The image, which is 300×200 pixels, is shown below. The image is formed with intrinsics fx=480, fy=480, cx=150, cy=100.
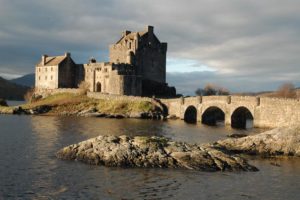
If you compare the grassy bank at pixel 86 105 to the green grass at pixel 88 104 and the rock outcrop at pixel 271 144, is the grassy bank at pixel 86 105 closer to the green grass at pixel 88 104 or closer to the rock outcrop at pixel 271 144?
the green grass at pixel 88 104

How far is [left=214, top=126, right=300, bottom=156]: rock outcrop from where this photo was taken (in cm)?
4744

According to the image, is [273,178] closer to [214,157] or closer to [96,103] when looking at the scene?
[214,157]

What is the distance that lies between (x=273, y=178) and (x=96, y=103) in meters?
77.9

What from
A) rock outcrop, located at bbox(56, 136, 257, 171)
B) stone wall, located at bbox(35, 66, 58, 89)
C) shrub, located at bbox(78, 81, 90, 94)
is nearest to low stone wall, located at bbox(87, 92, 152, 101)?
shrub, located at bbox(78, 81, 90, 94)

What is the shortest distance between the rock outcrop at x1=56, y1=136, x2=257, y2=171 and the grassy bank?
2381 inches

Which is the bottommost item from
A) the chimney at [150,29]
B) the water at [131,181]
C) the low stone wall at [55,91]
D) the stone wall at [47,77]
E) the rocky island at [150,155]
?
the water at [131,181]

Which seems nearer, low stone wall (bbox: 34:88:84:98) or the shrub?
low stone wall (bbox: 34:88:84:98)

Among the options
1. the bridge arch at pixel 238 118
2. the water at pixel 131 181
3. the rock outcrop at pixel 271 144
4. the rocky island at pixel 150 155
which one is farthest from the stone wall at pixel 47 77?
the rocky island at pixel 150 155

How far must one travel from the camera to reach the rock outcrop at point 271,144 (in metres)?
47.4

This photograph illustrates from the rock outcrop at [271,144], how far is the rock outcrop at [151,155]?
346 inches

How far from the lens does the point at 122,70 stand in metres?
116

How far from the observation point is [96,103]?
363ft

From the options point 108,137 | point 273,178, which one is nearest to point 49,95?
point 108,137

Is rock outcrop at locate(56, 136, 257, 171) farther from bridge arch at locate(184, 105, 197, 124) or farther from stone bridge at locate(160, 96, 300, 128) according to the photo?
bridge arch at locate(184, 105, 197, 124)
